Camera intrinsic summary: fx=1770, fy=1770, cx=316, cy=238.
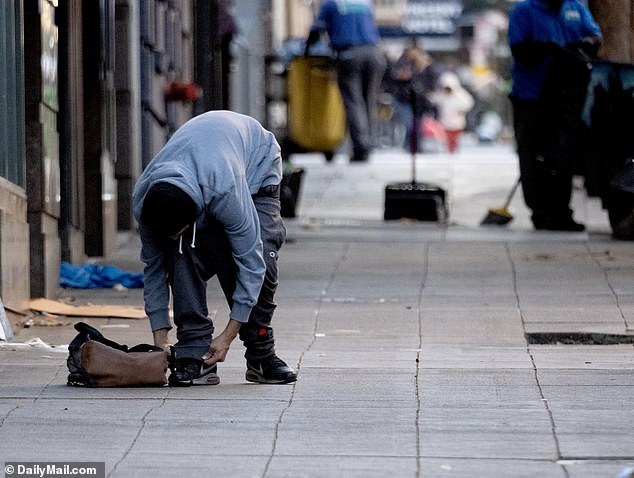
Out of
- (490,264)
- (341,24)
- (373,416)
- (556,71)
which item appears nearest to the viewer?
(373,416)

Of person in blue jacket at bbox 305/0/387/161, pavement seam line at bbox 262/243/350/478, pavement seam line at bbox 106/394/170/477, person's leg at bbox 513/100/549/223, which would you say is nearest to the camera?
pavement seam line at bbox 106/394/170/477

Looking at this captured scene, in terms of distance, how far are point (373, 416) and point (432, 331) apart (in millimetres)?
2816

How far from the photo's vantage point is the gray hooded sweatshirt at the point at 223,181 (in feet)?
22.9

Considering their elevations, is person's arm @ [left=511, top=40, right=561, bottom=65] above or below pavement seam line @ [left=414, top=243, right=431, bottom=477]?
above

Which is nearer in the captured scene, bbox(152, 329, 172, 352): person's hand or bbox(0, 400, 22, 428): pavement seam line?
bbox(0, 400, 22, 428): pavement seam line

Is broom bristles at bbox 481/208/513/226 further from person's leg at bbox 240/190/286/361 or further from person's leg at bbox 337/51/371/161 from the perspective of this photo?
person's leg at bbox 240/190/286/361

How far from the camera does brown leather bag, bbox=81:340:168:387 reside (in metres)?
7.32

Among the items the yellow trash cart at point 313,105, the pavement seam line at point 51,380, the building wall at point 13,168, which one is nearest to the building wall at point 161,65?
the yellow trash cart at point 313,105

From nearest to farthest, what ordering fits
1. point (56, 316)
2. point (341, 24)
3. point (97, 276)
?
1. point (56, 316)
2. point (97, 276)
3. point (341, 24)

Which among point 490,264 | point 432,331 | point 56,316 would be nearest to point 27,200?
point 56,316

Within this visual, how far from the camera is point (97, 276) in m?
11.2

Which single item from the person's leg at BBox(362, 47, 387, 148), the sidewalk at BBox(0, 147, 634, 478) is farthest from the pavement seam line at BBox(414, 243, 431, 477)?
the person's leg at BBox(362, 47, 387, 148)

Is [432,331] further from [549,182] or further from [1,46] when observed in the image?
[549,182]

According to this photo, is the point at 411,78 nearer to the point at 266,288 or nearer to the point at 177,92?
the point at 177,92
